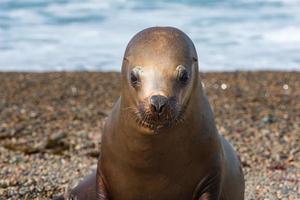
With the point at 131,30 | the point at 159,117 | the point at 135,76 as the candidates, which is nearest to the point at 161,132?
the point at 159,117

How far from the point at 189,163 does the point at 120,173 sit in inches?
15.5

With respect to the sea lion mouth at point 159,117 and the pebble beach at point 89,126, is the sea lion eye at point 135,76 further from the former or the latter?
the pebble beach at point 89,126

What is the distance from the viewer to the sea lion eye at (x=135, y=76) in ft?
13.2

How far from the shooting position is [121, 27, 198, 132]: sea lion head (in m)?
3.84

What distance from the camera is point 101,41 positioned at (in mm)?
20484

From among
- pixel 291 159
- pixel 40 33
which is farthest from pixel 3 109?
pixel 40 33

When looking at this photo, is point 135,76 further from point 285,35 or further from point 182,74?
point 285,35

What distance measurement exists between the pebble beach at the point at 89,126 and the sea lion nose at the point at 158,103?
101 inches

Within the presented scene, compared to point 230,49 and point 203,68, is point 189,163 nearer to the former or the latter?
point 203,68

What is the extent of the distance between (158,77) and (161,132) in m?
0.29

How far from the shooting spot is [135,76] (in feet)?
13.3

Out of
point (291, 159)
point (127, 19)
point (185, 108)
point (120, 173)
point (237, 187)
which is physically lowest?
point (127, 19)

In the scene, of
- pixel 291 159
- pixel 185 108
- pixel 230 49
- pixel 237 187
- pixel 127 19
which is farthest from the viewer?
pixel 127 19

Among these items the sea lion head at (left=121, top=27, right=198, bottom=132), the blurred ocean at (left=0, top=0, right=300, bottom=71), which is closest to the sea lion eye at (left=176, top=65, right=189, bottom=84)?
the sea lion head at (left=121, top=27, right=198, bottom=132)
